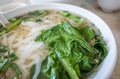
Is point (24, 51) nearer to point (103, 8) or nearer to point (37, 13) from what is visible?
point (37, 13)

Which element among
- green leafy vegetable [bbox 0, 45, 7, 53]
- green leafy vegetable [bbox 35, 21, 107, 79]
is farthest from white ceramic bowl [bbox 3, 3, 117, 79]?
green leafy vegetable [bbox 0, 45, 7, 53]

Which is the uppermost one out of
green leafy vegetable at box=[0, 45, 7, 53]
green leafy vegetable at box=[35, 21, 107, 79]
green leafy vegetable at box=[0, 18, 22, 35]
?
green leafy vegetable at box=[0, 18, 22, 35]

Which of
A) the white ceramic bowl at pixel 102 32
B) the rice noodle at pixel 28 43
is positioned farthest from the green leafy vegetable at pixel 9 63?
the white ceramic bowl at pixel 102 32

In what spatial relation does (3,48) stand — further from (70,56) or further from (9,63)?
(70,56)

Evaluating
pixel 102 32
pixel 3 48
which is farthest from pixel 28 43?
pixel 102 32

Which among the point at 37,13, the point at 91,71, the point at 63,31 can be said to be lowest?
the point at 91,71

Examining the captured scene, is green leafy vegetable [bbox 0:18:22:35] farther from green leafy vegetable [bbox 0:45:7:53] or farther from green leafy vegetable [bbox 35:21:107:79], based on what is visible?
green leafy vegetable [bbox 35:21:107:79]

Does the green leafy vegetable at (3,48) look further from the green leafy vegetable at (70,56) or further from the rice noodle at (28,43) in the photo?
the green leafy vegetable at (70,56)

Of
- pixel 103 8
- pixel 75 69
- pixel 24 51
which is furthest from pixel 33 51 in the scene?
pixel 103 8
